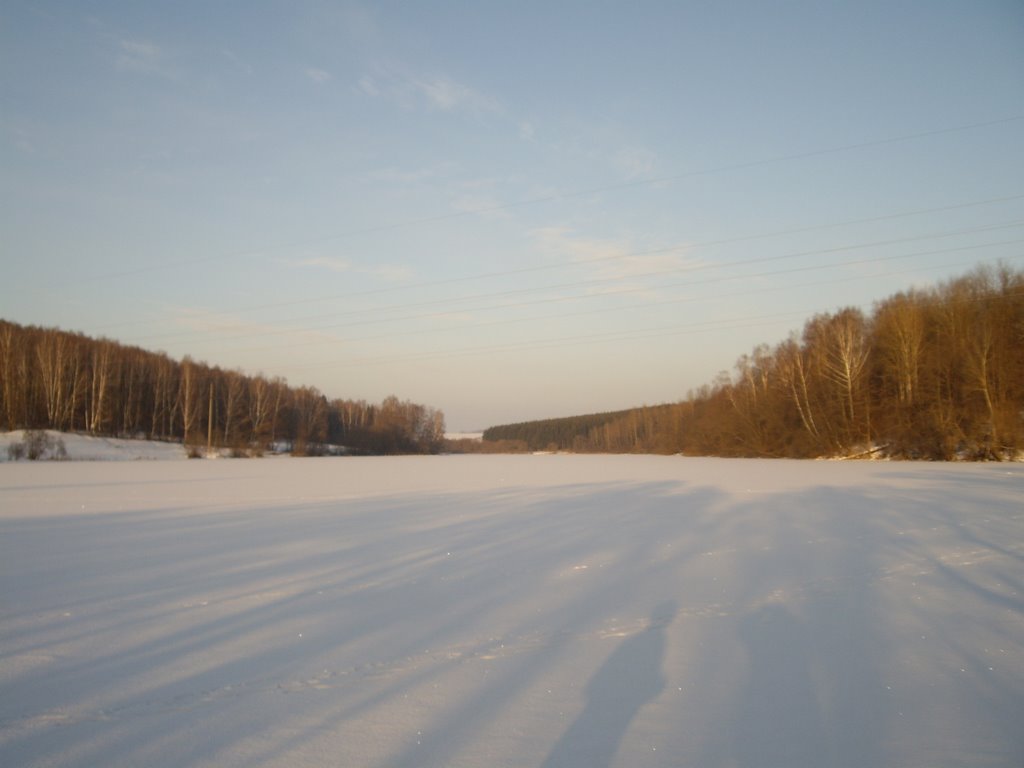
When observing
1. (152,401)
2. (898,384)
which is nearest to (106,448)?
(152,401)

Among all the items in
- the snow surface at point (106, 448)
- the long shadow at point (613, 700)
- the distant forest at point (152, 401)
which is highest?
the distant forest at point (152, 401)

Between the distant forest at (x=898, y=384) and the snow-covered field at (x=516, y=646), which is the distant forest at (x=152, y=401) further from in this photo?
the snow-covered field at (x=516, y=646)

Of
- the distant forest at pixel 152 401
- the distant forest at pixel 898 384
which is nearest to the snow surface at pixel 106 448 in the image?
the distant forest at pixel 152 401

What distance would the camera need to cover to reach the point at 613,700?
3240mm

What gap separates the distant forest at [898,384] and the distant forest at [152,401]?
36.0m

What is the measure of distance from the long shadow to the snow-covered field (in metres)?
0.02

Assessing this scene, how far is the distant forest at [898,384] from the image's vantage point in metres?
27.3

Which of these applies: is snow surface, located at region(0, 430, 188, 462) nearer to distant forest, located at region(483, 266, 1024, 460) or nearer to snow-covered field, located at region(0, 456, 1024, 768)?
snow-covered field, located at region(0, 456, 1024, 768)

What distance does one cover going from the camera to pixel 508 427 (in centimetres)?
12738

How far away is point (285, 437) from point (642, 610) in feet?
205

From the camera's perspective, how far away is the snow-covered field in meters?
2.81

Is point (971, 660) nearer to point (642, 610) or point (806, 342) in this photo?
point (642, 610)

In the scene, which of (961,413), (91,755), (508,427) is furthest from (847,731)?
(508,427)

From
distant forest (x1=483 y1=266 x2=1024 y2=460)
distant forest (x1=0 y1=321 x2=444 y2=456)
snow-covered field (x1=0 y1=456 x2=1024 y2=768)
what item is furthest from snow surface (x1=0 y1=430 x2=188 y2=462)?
distant forest (x1=483 y1=266 x2=1024 y2=460)
